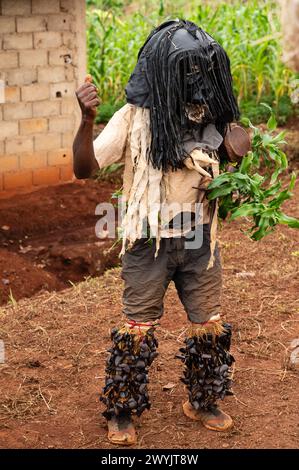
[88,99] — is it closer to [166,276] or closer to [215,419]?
Result: [166,276]

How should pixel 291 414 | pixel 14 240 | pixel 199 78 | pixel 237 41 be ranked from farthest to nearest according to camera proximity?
pixel 237 41 < pixel 14 240 < pixel 291 414 < pixel 199 78

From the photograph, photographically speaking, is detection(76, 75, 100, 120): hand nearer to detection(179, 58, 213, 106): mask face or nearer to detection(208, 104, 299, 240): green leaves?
detection(179, 58, 213, 106): mask face

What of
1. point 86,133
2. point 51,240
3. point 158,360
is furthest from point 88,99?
point 51,240

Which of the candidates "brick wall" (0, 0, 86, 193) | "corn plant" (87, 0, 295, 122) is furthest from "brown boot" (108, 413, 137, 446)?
"corn plant" (87, 0, 295, 122)

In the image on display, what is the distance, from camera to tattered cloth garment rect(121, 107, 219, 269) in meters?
3.03

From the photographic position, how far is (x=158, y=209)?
309cm

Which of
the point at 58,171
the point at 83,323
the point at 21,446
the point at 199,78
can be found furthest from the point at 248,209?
the point at 58,171

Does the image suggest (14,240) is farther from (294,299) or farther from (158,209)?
(158,209)

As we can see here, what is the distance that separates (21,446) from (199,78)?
172cm

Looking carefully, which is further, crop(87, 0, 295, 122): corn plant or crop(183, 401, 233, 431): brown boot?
crop(87, 0, 295, 122): corn plant

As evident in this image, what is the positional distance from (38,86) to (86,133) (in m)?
6.34

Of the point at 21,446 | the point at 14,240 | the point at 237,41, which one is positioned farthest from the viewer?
the point at 237,41

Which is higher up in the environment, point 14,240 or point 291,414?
point 291,414

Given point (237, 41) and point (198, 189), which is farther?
point (237, 41)
